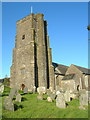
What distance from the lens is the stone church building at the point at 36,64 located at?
77.5 feet

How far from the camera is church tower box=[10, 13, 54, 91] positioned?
2347 centimetres

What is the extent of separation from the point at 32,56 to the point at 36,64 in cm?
163

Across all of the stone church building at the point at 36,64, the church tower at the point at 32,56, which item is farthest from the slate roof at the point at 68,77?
the church tower at the point at 32,56

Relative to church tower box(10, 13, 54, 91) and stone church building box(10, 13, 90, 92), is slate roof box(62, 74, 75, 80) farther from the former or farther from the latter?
church tower box(10, 13, 54, 91)

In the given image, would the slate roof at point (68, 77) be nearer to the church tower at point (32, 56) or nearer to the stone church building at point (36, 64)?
the stone church building at point (36, 64)

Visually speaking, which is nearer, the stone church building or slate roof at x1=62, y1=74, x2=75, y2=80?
the stone church building

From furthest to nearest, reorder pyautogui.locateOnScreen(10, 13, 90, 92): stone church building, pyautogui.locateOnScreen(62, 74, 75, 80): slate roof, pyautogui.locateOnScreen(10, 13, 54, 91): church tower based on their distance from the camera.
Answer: pyautogui.locateOnScreen(62, 74, 75, 80): slate roof → pyautogui.locateOnScreen(10, 13, 90, 92): stone church building → pyautogui.locateOnScreen(10, 13, 54, 91): church tower

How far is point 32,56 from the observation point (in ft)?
78.2

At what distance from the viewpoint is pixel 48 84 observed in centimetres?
2502

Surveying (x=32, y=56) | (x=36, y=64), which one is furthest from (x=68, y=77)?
(x=32, y=56)

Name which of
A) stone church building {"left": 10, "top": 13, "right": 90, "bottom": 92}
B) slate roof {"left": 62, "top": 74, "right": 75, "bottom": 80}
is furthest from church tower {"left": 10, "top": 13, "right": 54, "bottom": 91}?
slate roof {"left": 62, "top": 74, "right": 75, "bottom": 80}

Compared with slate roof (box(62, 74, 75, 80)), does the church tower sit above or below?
above

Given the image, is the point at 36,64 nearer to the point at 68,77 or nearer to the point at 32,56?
the point at 32,56

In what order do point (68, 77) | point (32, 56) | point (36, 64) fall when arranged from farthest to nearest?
1. point (68, 77)
2. point (36, 64)
3. point (32, 56)
